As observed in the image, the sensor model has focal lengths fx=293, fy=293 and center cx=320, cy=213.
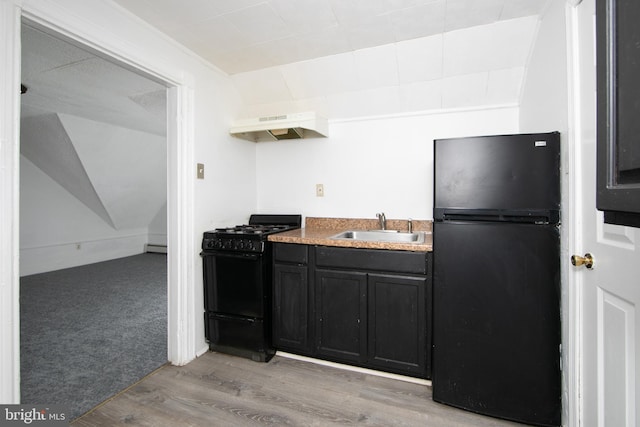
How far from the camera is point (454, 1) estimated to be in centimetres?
165

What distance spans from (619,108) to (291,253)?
1.84 metres

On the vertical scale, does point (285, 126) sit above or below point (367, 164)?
above

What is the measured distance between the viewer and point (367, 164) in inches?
102

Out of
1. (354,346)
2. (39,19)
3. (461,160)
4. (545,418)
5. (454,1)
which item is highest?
(454,1)

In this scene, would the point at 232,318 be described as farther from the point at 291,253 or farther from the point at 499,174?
the point at 499,174

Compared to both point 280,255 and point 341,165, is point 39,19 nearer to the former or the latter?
point 280,255

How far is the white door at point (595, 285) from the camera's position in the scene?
1.01m

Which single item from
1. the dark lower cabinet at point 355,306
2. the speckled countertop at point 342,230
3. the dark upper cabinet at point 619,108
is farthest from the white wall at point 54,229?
the dark upper cabinet at point 619,108

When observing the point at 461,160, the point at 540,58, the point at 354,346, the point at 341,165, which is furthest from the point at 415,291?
the point at 540,58

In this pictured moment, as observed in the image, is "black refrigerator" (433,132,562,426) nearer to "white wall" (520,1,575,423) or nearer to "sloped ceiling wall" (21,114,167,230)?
"white wall" (520,1,575,423)

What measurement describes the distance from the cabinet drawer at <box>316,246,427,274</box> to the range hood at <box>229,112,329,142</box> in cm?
103

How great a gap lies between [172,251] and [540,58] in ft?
8.80

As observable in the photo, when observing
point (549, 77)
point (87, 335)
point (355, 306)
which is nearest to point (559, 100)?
point (549, 77)

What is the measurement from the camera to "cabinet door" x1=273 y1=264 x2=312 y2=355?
6.86 feet
